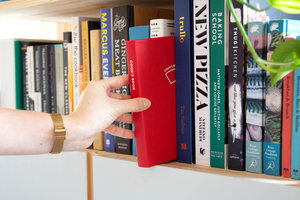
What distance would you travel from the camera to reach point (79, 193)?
105 cm

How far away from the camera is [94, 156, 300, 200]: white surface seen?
0.72 metres

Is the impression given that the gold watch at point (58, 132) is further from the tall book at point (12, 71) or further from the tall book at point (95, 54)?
the tall book at point (12, 71)

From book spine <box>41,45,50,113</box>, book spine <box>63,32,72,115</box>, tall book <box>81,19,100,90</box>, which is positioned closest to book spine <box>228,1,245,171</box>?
tall book <box>81,19,100,90</box>

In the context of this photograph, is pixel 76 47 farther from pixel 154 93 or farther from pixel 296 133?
pixel 296 133

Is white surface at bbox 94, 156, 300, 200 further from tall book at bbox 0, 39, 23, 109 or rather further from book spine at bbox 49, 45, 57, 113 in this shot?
tall book at bbox 0, 39, 23, 109

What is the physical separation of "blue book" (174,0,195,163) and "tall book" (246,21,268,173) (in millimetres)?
132

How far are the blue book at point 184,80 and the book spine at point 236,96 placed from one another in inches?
3.6

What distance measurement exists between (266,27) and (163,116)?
29cm

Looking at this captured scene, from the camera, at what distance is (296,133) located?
0.70 m

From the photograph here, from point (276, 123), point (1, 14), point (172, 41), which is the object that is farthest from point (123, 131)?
point (1, 14)

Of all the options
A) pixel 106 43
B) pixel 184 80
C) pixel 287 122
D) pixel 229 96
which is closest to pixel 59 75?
pixel 106 43

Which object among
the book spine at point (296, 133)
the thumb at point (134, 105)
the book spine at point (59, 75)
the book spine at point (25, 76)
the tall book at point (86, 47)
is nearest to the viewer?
the book spine at point (296, 133)

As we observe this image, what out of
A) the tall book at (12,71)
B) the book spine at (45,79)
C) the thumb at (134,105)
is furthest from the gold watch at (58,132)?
the tall book at (12,71)

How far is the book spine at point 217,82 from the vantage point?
789mm
